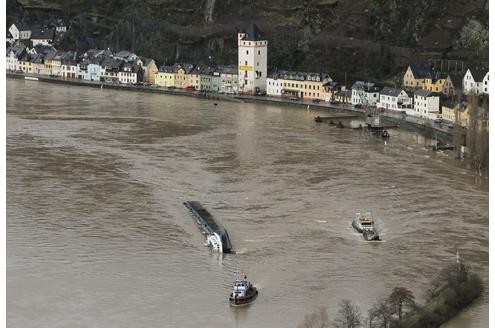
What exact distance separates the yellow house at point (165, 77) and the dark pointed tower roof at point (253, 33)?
186 centimetres

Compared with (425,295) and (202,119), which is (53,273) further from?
(202,119)

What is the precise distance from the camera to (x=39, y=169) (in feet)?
41.6

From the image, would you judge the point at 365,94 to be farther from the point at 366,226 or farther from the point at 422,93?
the point at 366,226

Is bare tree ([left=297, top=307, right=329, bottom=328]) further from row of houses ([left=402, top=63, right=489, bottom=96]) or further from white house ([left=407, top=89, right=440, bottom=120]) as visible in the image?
row of houses ([left=402, top=63, right=489, bottom=96])

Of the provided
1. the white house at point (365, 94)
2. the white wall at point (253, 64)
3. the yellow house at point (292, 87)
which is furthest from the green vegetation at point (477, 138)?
the white wall at point (253, 64)

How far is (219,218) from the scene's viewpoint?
33.6 feet

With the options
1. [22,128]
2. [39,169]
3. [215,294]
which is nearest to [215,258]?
[215,294]

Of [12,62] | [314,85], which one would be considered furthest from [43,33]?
[314,85]

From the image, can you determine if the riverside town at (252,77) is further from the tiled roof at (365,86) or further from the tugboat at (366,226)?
the tugboat at (366,226)

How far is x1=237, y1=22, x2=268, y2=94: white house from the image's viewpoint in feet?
68.1

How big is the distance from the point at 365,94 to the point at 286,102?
1.41 m

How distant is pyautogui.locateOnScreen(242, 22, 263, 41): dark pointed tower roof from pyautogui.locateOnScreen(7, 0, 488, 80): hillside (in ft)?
2.32

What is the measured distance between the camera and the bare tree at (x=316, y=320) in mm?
7219

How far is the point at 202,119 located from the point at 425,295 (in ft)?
32.4
